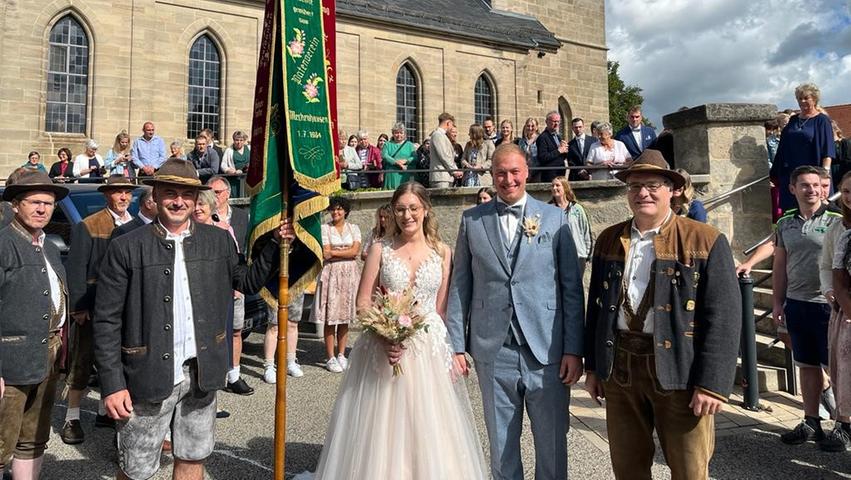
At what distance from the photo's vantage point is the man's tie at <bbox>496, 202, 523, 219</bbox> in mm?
3217

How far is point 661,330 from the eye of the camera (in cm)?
268

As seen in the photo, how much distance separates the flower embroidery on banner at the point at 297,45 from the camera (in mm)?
3480

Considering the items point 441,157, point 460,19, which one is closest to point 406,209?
point 441,157

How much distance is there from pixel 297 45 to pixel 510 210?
5.67ft

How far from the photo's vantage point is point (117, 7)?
16922mm

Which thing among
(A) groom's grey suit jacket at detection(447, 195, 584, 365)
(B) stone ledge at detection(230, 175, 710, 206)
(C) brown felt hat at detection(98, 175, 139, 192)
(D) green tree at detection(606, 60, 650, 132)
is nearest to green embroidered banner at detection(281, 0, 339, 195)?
(A) groom's grey suit jacket at detection(447, 195, 584, 365)

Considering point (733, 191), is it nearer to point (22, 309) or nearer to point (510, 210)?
point (510, 210)

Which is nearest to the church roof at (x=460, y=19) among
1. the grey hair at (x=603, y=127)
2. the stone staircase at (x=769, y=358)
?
the grey hair at (x=603, y=127)

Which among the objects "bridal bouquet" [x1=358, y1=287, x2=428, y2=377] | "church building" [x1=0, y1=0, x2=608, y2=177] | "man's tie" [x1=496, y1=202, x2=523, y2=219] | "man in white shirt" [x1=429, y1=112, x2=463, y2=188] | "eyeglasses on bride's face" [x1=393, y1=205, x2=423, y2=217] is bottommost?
"bridal bouquet" [x1=358, y1=287, x2=428, y2=377]

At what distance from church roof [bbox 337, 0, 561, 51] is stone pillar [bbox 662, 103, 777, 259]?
1503 cm

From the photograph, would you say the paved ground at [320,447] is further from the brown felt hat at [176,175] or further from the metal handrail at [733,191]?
the metal handrail at [733,191]

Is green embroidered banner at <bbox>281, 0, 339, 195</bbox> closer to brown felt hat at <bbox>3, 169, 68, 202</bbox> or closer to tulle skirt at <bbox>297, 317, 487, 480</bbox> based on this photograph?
tulle skirt at <bbox>297, 317, 487, 480</bbox>

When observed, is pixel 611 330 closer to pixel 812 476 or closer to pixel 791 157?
pixel 812 476

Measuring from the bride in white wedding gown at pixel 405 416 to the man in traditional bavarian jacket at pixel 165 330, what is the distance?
0.76 m
